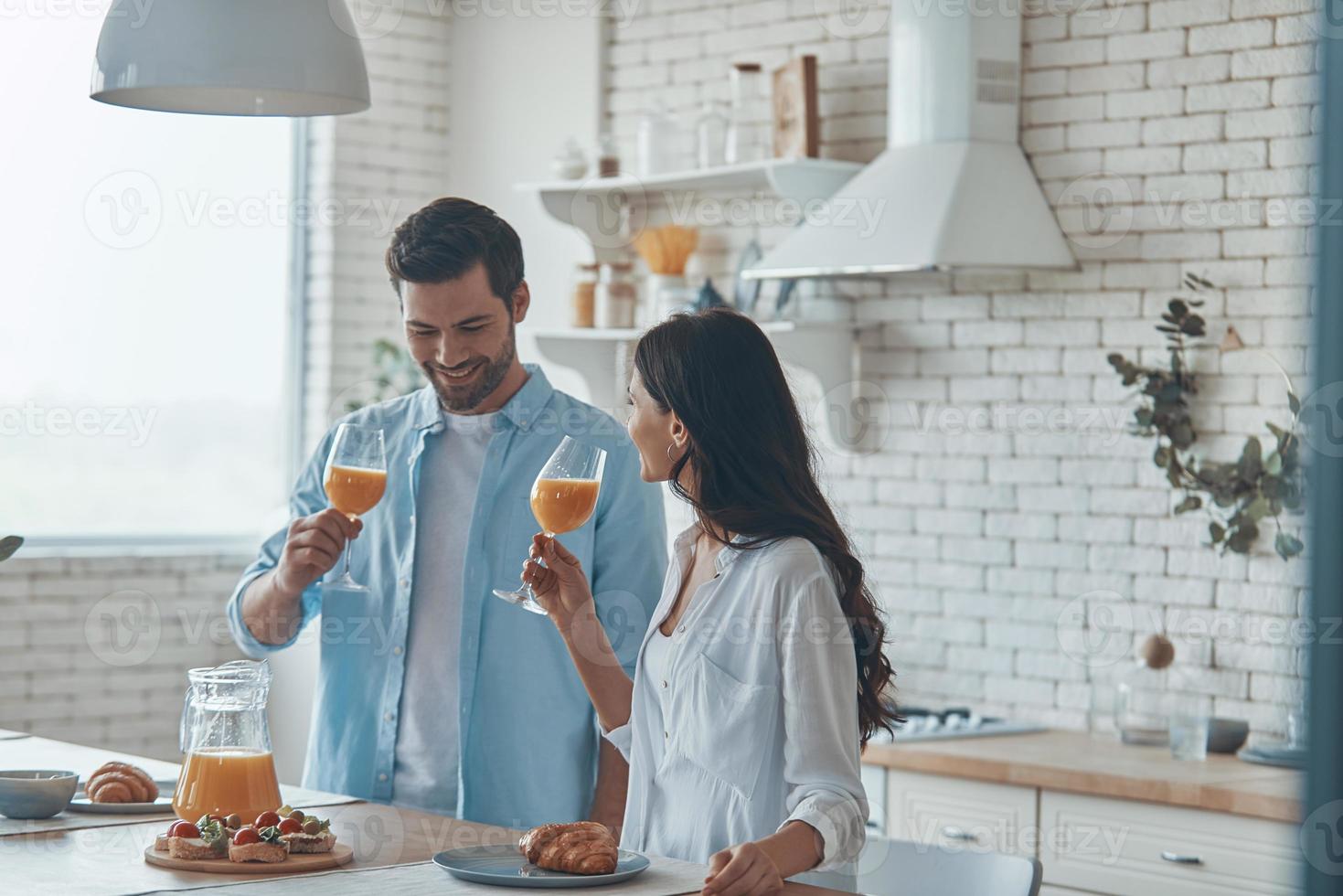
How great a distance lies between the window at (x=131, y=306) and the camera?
550 cm

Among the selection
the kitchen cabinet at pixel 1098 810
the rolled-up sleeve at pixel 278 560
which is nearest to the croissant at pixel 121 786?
the rolled-up sleeve at pixel 278 560

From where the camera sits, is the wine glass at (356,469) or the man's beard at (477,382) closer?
the wine glass at (356,469)

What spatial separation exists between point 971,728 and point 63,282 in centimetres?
330

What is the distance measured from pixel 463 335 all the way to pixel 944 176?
196cm

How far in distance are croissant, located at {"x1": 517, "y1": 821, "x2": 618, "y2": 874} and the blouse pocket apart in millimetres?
212

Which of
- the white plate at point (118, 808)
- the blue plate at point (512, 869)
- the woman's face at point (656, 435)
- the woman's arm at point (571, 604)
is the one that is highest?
the woman's face at point (656, 435)

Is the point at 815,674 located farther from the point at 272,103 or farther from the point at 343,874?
the point at 272,103

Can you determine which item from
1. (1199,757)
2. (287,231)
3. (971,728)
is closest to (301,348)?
(287,231)

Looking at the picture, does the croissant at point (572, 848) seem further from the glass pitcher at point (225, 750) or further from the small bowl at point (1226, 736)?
the small bowl at point (1226, 736)

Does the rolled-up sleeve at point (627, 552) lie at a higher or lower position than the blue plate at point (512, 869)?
higher

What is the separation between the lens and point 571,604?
2318mm

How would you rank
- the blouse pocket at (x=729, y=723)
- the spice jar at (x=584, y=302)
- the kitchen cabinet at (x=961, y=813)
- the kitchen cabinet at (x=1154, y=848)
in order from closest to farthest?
the blouse pocket at (x=729, y=723) → the kitchen cabinet at (x=1154, y=848) → the kitchen cabinet at (x=961, y=813) → the spice jar at (x=584, y=302)

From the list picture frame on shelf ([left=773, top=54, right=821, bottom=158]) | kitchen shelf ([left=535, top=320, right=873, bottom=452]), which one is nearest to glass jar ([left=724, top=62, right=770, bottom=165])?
picture frame on shelf ([left=773, top=54, right=821, bottom=158])

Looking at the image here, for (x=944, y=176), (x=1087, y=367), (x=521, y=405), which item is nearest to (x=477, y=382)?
(x=521, y=405)
